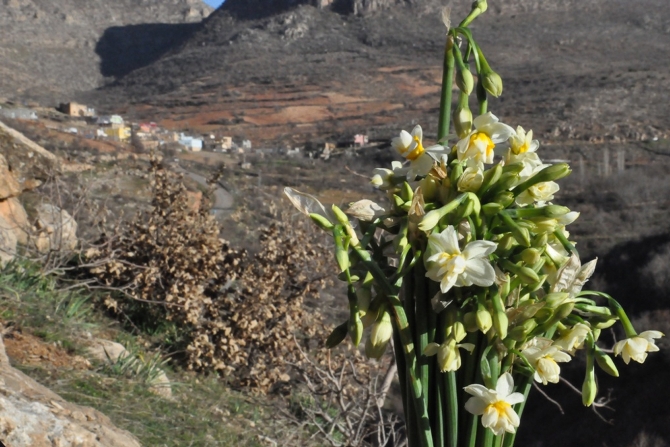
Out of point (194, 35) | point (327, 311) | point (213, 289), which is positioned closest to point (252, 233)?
point (327, 311)

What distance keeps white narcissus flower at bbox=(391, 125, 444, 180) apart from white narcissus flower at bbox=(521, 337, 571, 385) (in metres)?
0.29

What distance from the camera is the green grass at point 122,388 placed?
114 inches

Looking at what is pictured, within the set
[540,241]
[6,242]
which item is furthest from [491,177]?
[6,242]

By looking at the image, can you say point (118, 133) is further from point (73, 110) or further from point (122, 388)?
point (122, 388)

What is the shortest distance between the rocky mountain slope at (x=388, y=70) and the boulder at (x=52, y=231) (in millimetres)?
19144

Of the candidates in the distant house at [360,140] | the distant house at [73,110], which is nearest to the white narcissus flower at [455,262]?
the distant house at [360,140]

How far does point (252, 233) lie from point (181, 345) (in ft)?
15.9

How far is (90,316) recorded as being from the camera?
15.1 ft

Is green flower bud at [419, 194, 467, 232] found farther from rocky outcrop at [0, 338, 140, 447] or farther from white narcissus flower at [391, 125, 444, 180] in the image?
rocky outcrop at [0, 338, 140, 447]

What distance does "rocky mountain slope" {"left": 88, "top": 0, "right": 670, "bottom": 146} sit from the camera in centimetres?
2661

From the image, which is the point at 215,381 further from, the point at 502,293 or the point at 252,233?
the point at 252,233

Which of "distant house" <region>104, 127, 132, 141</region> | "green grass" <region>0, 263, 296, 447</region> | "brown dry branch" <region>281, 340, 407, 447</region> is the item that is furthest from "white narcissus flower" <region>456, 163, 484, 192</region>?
"distant house" <region>104, 127, 132, 141</region>

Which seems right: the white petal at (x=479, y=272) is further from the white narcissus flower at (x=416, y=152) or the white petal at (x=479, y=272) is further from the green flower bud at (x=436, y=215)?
the white narcissus flower at (x=416, y=152)

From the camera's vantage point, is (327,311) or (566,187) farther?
(566,187)
